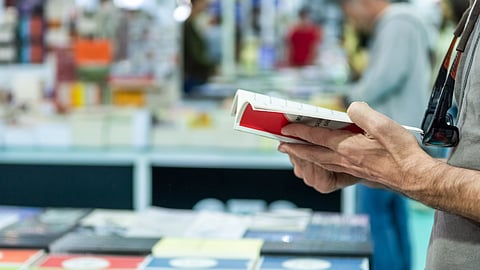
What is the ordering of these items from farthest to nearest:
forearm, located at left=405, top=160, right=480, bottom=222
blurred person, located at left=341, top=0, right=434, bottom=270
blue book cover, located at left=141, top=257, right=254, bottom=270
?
blurred person, located at left=341, top=0, right=434, bottom=270, blue book cover, located at left=141, top=257, right=254, bottom=270, forearm, located at left=405, top=160, right=480, bottom=222

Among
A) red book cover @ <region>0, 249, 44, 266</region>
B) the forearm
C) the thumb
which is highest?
the thumb

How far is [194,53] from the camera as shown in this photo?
5.46 m

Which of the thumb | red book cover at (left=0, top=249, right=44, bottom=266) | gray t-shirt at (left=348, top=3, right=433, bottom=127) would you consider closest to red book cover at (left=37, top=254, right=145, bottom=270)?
red book cover at (left=0, top=249, right=44, bottom=266)

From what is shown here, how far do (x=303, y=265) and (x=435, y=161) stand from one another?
57 cm

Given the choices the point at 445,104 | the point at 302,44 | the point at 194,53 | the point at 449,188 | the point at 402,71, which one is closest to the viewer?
the point at 449,188

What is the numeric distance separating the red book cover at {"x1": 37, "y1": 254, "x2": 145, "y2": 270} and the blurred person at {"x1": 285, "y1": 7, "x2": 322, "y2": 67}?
537 centimetres

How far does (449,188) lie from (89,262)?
0.94 m

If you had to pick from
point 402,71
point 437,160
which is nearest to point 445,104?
point 437,160

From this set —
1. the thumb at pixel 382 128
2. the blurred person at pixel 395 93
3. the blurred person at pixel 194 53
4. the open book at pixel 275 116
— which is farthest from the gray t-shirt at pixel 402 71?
the thumb at pixel 382 128

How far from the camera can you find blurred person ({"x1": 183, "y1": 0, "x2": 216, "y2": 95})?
526cm

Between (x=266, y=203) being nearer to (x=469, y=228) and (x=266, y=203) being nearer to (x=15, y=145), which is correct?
(x=15, y=145)

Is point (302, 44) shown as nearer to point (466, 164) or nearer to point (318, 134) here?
point (318, 134)

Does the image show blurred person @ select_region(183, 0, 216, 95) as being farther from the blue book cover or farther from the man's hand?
the man's hand

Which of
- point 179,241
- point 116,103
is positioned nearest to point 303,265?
point 179,241
